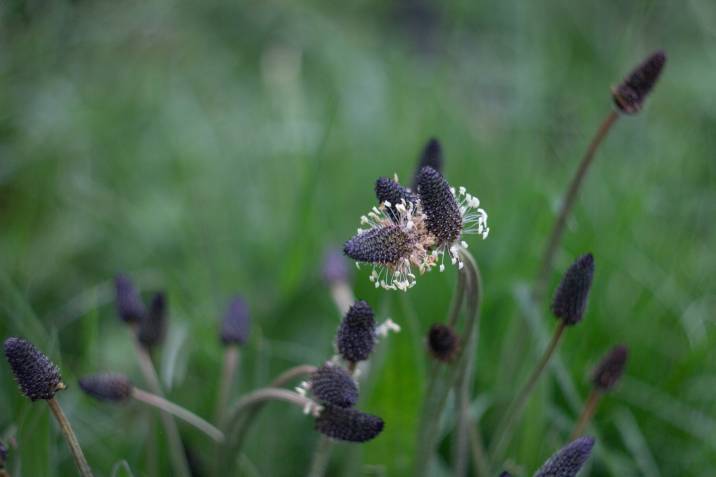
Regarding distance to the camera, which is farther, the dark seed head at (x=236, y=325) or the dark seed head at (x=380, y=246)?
the dark seed head at (x=236, y=325)

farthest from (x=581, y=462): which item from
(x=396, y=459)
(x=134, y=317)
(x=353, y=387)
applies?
(x=134, y=317)

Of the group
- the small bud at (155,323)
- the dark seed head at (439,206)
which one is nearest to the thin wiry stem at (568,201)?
the dark seed head at (439,206)

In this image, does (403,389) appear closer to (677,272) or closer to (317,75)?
(677,272)

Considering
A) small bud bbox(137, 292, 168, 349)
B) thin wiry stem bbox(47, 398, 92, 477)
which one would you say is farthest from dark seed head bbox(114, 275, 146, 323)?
thin wiry stem bbox(47, 398, 92, 477)

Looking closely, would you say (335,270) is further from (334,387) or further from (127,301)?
(334,387)

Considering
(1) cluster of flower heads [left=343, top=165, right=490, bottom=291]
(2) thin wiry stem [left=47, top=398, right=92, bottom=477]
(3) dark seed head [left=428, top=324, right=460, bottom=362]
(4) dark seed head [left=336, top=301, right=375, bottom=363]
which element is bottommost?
(2) thin wiry stem [left=47, top=398, right=92, bottom=477]

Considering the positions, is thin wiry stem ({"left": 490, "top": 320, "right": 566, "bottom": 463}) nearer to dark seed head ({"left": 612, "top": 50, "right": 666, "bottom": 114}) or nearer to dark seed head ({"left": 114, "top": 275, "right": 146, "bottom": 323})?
dark seed head ({"left": 612, "top": 50, "right": 666, "bottom": 114})

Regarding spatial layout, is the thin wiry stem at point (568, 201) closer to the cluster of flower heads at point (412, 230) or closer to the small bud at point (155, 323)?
the cluster of flower heads at point (412, 230)

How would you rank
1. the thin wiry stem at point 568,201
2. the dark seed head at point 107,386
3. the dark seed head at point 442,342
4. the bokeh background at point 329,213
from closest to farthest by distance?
the dark seed head at point 442,342, the dark seed head at point 107,386, the thin wiry stem at point 568,201, the bokeh background at point 329,213
